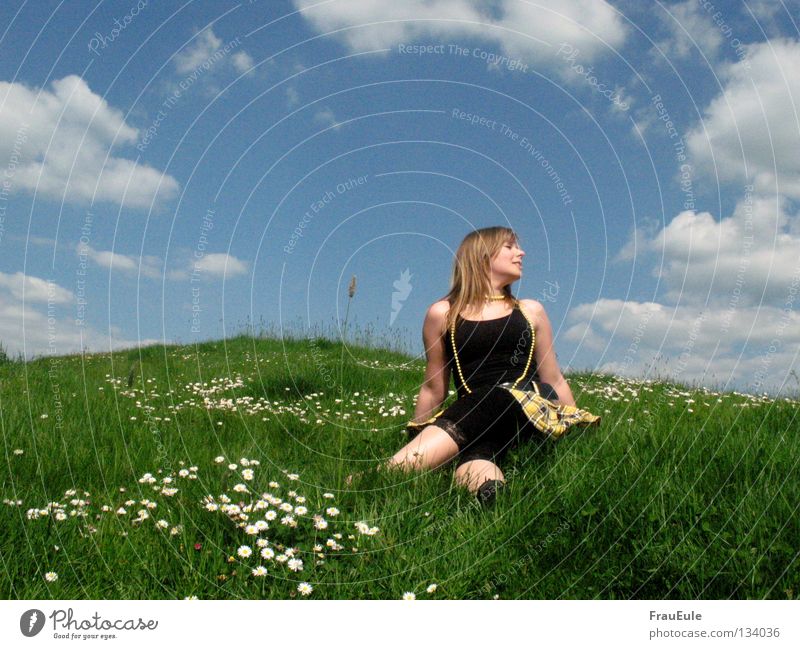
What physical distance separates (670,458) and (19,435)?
228 inches

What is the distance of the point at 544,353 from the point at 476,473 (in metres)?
1.76

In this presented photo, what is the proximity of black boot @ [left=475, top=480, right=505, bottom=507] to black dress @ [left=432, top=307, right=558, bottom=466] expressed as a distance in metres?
0.55

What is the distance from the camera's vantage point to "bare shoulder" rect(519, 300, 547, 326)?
655 centimetres

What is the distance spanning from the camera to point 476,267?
21.5 feet

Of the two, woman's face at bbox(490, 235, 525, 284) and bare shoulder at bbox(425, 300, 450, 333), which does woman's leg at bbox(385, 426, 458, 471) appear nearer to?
bare shoulder at bbox(425, 300, 450, 333)

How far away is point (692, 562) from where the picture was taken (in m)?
3.71

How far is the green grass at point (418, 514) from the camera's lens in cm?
375

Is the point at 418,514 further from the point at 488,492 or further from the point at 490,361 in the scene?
the point at 490,361

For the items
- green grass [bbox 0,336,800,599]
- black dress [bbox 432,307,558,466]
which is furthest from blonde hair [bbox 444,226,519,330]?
green grass [bbox 0,336,800,599]

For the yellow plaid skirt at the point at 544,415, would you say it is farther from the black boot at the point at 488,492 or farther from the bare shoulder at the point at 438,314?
the black boot at the point at 488,492
